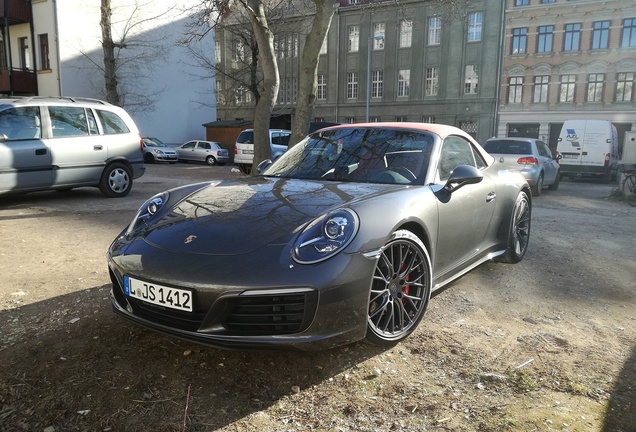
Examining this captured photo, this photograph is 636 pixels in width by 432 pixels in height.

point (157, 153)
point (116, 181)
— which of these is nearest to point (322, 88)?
point (157, 153)

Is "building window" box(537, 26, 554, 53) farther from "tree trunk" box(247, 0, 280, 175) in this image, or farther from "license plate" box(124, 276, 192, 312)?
"license plate" box(124, 276, 192, 312)

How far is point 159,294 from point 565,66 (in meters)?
41.4

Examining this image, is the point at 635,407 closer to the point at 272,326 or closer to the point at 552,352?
the point at 552,352

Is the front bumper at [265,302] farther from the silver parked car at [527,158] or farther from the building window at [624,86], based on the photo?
the building window at [624,86]

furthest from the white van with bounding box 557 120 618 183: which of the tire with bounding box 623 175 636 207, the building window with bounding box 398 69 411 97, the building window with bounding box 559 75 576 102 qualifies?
the building window with bounding box 398 69 411 97

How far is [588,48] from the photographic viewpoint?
3675 cm

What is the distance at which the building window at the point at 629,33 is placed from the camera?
35.3 meters

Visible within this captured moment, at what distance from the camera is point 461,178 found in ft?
11.8

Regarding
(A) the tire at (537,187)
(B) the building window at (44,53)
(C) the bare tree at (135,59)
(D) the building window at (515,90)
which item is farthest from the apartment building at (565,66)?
(B) the building window at (44,53)

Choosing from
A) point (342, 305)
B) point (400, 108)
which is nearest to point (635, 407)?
point (342, 305)

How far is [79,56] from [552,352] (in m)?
29.0

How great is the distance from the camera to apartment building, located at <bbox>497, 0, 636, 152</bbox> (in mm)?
35625

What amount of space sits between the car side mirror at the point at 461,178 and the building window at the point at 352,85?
3880cm

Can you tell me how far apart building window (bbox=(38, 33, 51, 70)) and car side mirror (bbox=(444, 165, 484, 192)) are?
92.8 ft
